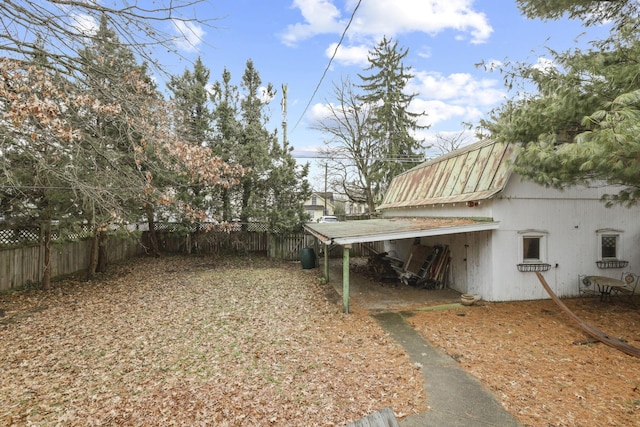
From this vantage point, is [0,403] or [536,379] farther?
[536,379]

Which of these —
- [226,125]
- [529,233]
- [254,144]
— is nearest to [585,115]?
[529,233]

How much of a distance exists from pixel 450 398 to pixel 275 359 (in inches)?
107

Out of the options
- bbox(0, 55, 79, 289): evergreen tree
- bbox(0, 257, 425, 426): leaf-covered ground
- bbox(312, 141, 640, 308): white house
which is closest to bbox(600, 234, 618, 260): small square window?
bbox(312, 141, 640, 308): white house

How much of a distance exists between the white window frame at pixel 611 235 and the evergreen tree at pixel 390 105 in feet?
Result: 47.3

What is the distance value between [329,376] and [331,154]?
65.9ft

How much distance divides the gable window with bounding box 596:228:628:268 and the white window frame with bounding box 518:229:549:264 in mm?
1712

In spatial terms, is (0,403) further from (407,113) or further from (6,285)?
(407,113)

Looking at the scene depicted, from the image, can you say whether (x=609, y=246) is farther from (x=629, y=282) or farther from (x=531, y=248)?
(x=531, y=248)

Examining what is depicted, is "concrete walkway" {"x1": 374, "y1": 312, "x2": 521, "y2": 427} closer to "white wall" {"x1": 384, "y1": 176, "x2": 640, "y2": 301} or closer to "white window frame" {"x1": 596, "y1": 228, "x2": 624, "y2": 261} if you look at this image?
"white wall" {"x1": 384, "y1": 176, "x2": 640, "y2": 301}

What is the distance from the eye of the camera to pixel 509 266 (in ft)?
28.9

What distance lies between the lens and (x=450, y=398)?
421cm

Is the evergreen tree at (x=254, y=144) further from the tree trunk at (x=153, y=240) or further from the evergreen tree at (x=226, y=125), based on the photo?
the tree trunk at (x=153, y=240)

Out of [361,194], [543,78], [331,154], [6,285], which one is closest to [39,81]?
[543,78]

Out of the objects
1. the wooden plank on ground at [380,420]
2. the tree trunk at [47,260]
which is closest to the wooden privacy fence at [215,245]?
the tree trunk at [47,260]
